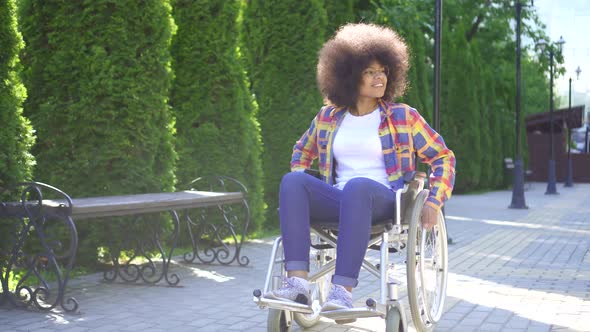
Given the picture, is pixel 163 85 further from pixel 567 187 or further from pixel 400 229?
pixel 567 187

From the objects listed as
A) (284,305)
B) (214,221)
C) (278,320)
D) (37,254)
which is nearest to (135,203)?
(37,254)

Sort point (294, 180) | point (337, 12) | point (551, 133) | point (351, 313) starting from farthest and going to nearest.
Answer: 1. point (551, 133)
2. point (337, 12)
3. point (294, 180)
4. point (351, 313)

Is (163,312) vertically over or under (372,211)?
under

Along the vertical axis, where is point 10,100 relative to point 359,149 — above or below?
above

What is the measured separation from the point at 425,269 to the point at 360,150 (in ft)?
2.96

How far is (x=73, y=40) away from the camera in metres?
7.59

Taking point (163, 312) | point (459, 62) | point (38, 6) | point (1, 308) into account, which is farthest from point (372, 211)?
point (459, 62)

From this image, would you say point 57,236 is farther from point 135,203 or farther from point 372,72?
point 372,72

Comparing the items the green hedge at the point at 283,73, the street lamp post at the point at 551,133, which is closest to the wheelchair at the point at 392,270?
Answer: the green hedge at the point at 283,73

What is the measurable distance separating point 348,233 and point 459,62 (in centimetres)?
2475

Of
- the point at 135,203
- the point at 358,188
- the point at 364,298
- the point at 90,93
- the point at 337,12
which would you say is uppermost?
the point at 337,12

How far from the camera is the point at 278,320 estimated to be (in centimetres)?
467

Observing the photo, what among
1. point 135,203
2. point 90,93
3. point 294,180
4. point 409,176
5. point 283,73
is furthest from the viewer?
point 283,73

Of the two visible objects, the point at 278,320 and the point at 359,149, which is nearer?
the point at 278,320
